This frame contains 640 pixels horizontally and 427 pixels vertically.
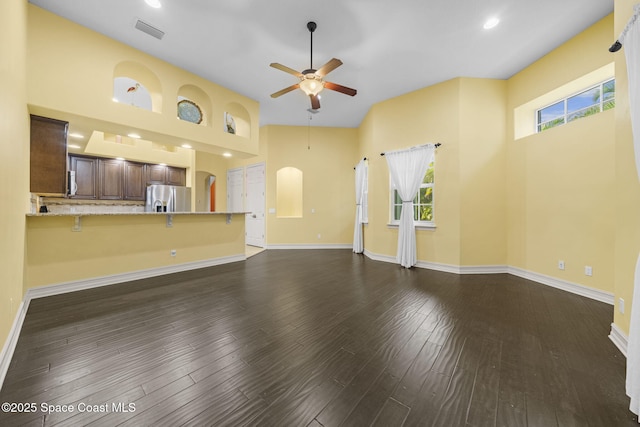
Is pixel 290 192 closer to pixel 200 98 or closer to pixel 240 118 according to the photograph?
pixel 240 118

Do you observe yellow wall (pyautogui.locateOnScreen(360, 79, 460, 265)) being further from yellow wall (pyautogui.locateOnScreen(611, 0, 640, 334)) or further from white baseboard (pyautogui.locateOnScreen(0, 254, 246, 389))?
white baseboard (pyautogui.locateOnScreen(0, 254, 246, 389))

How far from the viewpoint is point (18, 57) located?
2051mm

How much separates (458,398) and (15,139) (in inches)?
153

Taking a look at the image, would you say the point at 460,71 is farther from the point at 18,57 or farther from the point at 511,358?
the point at 18,57

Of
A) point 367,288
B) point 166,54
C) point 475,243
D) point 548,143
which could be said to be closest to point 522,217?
point 475,243

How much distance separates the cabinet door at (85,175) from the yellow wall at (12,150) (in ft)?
10.6

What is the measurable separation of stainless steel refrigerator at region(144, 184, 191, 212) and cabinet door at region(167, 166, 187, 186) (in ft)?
0.87

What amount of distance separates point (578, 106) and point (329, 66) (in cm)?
351

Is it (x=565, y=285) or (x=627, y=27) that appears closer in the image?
(x=627, y=27)

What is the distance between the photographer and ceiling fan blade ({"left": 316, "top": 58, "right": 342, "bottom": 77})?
2.47 m

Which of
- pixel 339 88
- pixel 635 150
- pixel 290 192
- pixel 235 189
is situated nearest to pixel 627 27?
pixel 635 150

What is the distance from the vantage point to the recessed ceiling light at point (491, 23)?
2.69 meters

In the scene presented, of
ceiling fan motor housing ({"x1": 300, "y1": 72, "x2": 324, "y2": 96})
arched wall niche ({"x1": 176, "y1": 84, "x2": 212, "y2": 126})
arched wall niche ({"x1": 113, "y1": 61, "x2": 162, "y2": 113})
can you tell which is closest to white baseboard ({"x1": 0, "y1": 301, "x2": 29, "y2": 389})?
arched wall niche ({"x1": 113, "y1": 61, "x2": 162, "y2": 113})

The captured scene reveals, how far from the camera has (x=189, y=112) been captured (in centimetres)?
395
